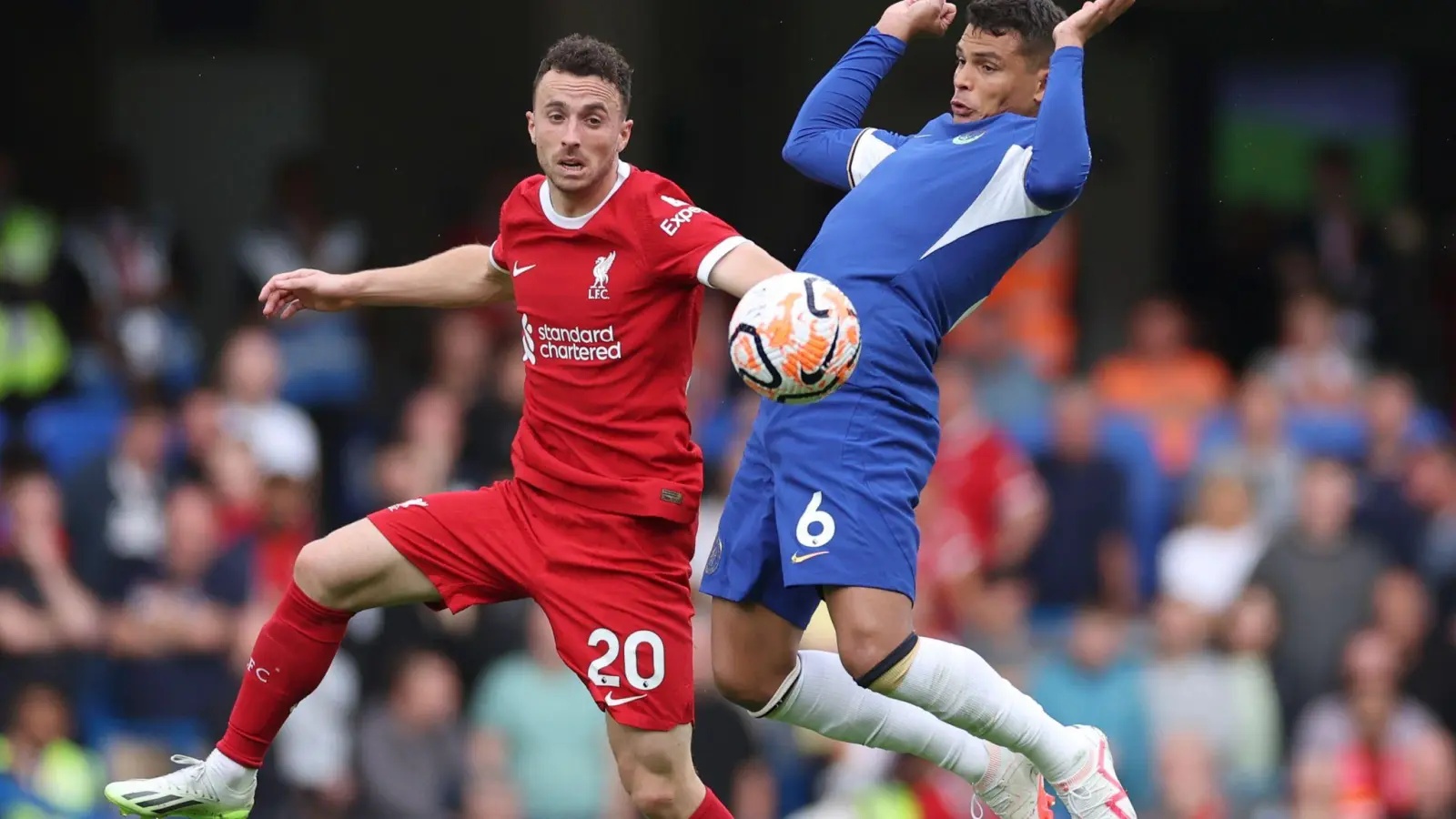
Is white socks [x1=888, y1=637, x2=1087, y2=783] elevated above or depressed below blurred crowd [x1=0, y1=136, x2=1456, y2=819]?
above

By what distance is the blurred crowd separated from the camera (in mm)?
11195

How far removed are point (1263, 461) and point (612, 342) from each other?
267 inches

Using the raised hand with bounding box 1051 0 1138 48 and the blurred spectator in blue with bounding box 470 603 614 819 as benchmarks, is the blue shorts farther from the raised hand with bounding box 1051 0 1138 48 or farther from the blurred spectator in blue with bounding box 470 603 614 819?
the blurred spectator in blue with bounding box 470 603 614 819

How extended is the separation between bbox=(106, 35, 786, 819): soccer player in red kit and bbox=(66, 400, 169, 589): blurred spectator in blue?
5.31 m

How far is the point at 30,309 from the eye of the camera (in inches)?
521

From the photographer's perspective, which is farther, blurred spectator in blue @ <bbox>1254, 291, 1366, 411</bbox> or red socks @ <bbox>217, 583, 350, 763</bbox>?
blurred spectator in blue @ <bbox>1254, 291, 1366, 411</bbox>

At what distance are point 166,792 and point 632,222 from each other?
2180mm

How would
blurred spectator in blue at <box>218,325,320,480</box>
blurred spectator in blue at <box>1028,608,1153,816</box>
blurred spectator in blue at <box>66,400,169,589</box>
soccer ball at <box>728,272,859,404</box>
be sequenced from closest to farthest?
soccer ball at <box>728,272,859,404</box> → blurred spectator in blue at <box>1028,608,1153,816</box> → blurred spectator in blue at <box>66,400,169,589</box> → blurred spectator in blue at <box>218,325,320,480</box>

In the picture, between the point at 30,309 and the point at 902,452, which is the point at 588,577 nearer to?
the point at 902,452

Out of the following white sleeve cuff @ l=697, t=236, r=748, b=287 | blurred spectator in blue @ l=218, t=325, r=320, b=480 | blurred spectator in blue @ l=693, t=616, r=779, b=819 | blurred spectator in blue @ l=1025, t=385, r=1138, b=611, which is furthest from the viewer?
blurred spectator in blue @ l=218, t=325, r=320, b=480

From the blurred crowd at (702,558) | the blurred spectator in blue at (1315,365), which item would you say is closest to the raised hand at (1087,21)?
the blurred crowd at (702,558)

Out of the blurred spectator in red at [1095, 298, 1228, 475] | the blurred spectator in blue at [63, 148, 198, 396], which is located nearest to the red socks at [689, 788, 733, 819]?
the blurred spectator in red at [1095, 298, 1228, 475]

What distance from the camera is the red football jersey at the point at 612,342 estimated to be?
6516mm

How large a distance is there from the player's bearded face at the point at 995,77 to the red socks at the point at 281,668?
233cm
